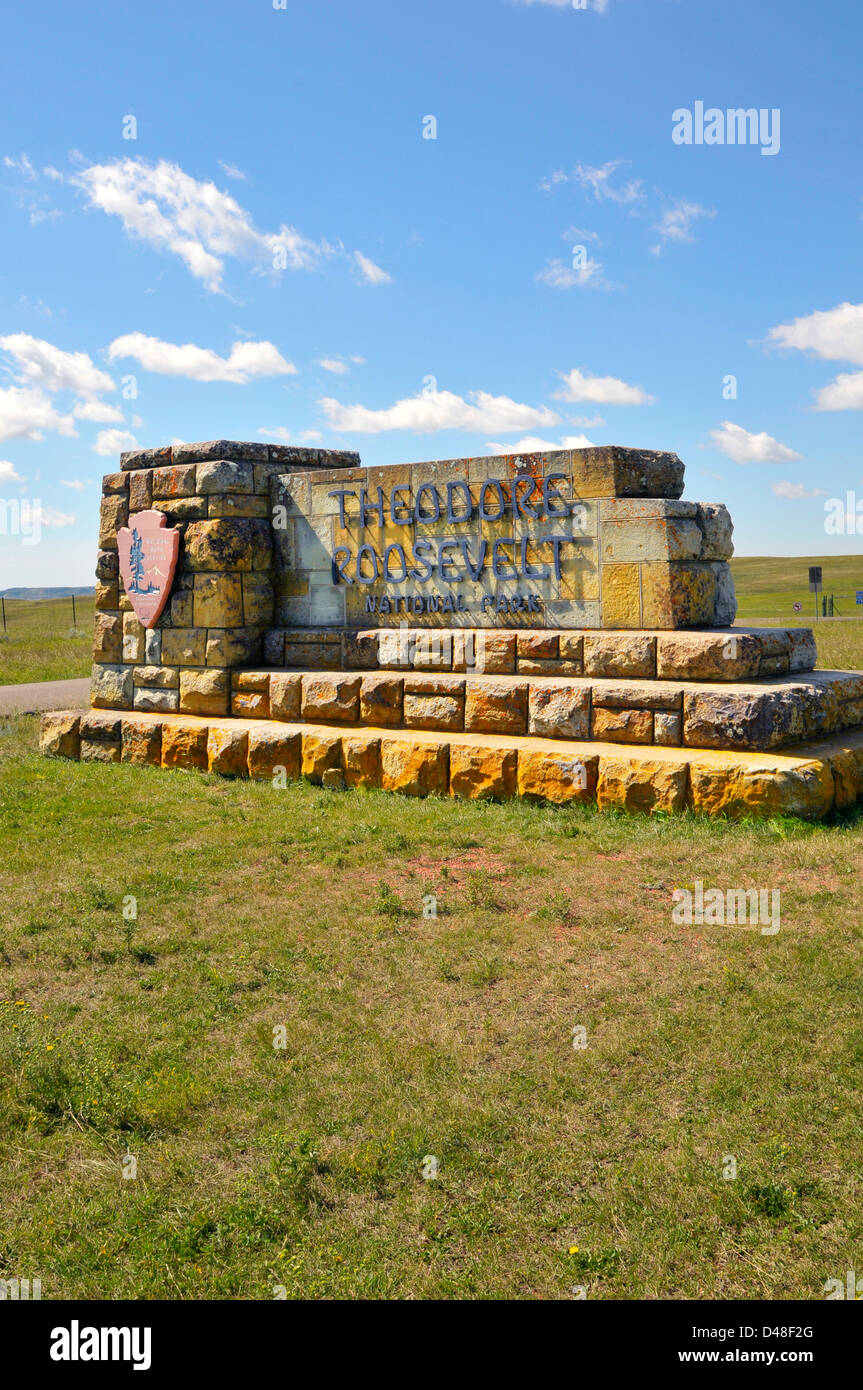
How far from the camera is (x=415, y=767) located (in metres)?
8.61

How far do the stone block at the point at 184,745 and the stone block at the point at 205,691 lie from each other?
284 mm

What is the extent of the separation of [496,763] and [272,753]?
244cm

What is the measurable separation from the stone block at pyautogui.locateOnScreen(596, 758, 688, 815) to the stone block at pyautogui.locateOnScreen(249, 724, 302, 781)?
3.09 meters

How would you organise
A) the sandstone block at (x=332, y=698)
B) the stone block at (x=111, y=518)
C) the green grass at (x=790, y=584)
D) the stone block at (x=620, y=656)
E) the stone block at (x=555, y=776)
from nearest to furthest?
the stone block at (x=555, y=776), the stone block at (x=620, y=656), the sandstone block at (x=332, y=698), the stone block at (x=111, y=518), the green grass at (x=790, y=584)

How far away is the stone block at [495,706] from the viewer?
8.39 metres

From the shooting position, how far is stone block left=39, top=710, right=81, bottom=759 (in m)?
11.3

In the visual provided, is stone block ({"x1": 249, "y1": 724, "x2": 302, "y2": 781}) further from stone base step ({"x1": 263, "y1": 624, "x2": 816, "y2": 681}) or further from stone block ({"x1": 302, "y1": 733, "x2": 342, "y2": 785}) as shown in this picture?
stone base step ({"x1": 263, "y1": 624, "x2": 816, "y2": 681})

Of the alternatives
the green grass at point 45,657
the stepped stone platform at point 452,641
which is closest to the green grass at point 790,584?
the green grass at point 45,657

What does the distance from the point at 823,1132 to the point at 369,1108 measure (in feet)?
5.32

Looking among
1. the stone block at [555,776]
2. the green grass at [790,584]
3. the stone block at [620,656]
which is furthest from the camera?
the green grass at [790,584]

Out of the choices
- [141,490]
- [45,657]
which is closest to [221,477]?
[141,490]

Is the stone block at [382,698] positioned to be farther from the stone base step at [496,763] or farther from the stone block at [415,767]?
the stone block at [415,767]

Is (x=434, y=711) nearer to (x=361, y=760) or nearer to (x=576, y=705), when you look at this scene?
(x=361, y=760)

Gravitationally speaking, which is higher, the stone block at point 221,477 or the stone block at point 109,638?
the stone block at point 221,477
